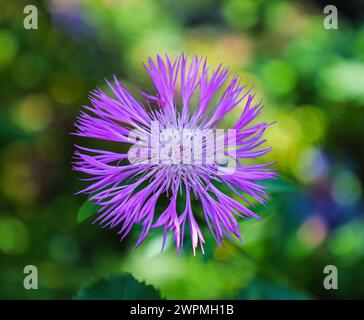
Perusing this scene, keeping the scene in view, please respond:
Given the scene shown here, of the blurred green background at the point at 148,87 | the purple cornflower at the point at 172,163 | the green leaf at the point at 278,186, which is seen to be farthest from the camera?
the blurred green background at the point at 148,87

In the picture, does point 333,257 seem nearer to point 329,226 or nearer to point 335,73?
point 329,226

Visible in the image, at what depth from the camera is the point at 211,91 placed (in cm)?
75

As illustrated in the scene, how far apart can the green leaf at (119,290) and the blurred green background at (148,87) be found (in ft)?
2.24

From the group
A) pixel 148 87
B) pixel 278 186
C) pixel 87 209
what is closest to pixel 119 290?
pixel 87 209

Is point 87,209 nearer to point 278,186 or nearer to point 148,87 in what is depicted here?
point 278,186

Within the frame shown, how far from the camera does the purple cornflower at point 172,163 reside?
70cm

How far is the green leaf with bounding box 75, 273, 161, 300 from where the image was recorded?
2.67 feet

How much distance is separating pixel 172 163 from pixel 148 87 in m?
1.29

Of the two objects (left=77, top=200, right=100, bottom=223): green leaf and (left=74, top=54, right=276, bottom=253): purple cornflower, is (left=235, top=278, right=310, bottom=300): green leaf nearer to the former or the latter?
(left=74, top=54, right=276, bottom=253): purple cornflower

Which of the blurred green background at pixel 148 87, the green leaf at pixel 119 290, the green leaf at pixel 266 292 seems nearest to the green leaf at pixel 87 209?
the green leaf at pixel 119 290

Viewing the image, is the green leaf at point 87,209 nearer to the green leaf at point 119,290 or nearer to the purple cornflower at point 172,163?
the purple cornflower at point 172,163

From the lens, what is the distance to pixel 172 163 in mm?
816

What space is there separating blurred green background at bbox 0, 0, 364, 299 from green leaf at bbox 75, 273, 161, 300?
26.8 inches

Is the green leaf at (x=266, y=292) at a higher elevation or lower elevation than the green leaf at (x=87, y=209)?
lower
